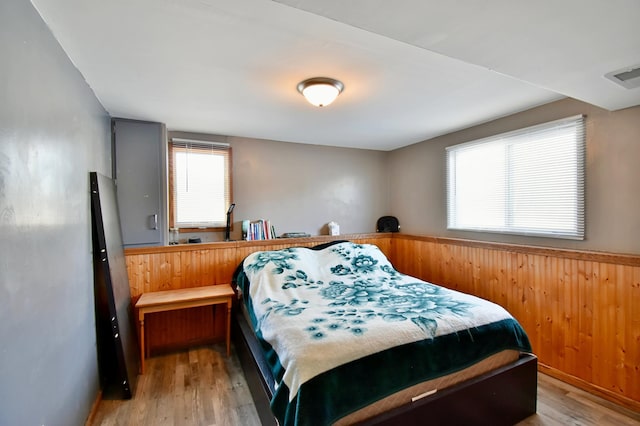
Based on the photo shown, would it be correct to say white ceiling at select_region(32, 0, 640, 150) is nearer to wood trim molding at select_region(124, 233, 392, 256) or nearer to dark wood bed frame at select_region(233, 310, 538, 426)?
wood trim molding at select_region(124, 233, 392, 256)

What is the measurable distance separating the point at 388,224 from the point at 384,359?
9.81ft

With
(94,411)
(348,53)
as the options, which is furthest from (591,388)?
(94,411)

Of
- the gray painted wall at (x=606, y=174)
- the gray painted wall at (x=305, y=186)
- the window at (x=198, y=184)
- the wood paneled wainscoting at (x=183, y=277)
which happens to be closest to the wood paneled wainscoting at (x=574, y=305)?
the gray painted wall at (x=606, y=174)

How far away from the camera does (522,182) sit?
111 inches

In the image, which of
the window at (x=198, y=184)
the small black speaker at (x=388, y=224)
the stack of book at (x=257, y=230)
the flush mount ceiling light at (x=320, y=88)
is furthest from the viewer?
the small black speaker at (x=388, y=224)

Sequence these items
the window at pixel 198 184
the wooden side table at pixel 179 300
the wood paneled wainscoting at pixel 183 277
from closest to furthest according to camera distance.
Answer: the wooden side table at pixel 179 300 → the wood paneled wainscoting at pixel 183 277 → the window at pixel 198 184

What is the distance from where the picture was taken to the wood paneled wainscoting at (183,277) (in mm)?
2902

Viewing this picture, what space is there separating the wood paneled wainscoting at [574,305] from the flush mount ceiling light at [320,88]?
2204mm

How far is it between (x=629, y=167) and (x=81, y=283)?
3951mm

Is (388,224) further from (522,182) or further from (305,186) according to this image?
(522,182)

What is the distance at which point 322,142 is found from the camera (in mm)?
3953

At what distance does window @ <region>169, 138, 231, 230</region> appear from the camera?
3.27 metres

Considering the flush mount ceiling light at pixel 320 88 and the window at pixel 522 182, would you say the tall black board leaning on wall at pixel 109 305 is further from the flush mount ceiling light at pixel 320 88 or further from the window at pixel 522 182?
the window at pixel 522 182

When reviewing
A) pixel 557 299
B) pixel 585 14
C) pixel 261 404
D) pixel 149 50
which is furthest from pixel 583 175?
pixel 149 50
